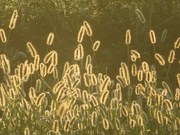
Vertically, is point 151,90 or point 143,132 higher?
point 151,90

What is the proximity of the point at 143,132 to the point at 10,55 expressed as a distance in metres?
2.58

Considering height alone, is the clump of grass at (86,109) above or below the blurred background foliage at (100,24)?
below

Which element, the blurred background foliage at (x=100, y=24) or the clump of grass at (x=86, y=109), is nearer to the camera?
the clump of grass at (x=86, y=109)

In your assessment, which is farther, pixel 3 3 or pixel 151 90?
pixel 3 3

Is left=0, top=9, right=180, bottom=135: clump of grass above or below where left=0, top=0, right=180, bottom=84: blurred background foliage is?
below

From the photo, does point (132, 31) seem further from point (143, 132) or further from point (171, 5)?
point (143, 132)

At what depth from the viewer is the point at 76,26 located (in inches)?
221

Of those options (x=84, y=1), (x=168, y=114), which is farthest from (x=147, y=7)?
(x=168, y=114)

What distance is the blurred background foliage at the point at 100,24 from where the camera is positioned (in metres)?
5.52

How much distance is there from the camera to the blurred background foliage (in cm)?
552

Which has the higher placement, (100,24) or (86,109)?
(100,24)

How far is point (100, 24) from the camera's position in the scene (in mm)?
5629

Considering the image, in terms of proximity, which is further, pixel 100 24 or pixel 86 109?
pixel 100 24

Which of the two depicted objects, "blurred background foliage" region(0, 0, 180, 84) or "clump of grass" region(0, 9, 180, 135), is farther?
"blurred background foliage" region(0, 0, 180, 84)
